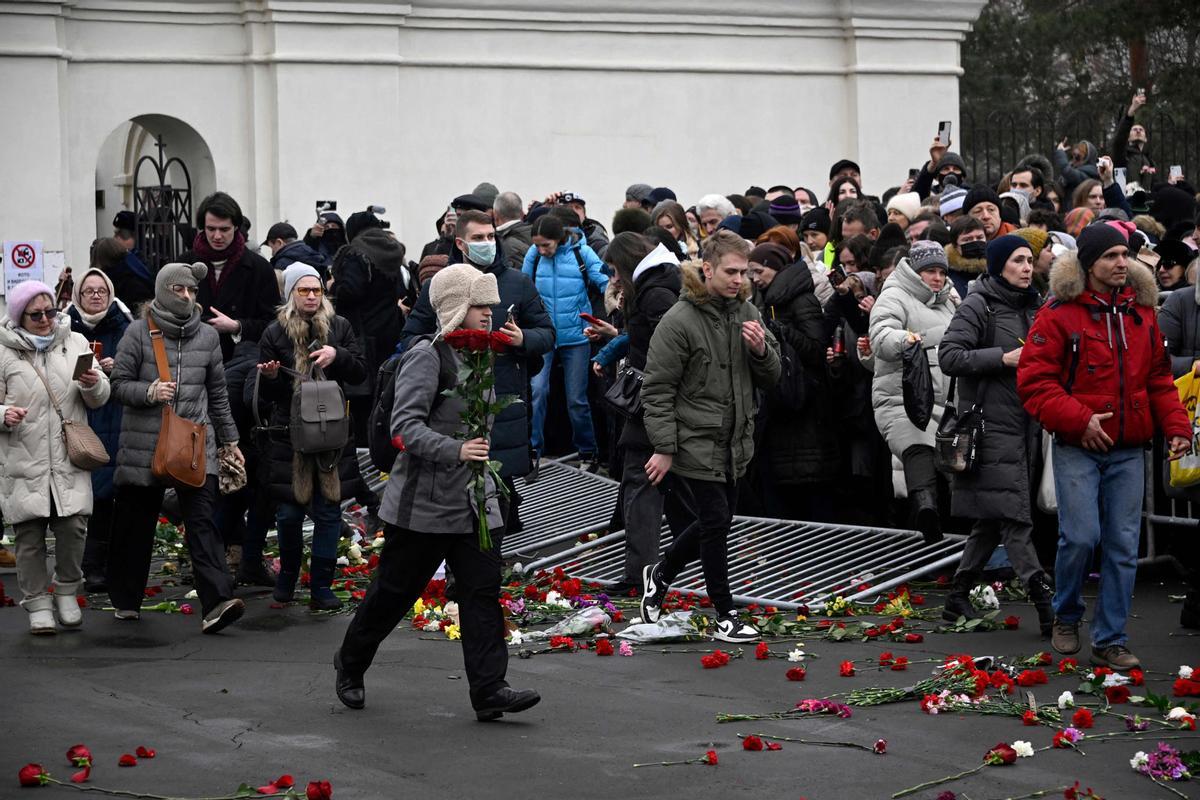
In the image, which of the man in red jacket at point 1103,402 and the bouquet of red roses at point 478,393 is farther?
the man in red jacket at point 1103,402

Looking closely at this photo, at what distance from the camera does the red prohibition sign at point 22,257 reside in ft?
56.1

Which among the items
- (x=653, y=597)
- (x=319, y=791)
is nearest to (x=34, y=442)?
(x=653, y=597)

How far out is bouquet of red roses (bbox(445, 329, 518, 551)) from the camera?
7.60 meters

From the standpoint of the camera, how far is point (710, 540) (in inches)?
365

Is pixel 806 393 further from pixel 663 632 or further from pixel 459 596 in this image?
pixel 459 596

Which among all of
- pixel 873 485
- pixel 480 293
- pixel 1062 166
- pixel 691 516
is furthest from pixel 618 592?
pixel 1062 166

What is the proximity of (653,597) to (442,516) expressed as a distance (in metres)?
2.10

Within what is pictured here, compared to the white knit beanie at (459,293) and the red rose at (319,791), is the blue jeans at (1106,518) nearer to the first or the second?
the white knit beanie at (459,293)

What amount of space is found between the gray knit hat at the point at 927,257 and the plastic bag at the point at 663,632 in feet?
8.27

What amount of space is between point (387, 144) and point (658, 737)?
12.7 m

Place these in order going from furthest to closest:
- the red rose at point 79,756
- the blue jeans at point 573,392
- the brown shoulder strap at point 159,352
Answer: the blue jeans at point 573,392
the brown shoulder strap at point 159,352
the red rose at point 79,756

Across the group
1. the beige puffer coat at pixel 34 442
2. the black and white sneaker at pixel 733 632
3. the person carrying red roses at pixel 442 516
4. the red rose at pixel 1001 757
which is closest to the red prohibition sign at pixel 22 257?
the beige puffer coat at pixel 34 442

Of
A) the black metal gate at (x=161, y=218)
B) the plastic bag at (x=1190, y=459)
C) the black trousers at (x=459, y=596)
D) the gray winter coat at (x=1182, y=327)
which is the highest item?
the black metal gate at (x=161, y=218)

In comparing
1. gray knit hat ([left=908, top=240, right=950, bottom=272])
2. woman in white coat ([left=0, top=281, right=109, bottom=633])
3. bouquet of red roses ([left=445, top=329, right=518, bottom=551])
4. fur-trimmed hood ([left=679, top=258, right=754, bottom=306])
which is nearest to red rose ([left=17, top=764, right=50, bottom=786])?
bouquet of red roses ([left=445, top=329, right=518, bottom=551])
